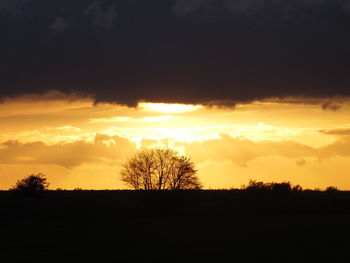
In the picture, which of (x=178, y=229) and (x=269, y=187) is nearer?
(x=178, y=229)

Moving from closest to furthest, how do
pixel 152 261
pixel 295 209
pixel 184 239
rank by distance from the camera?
pixel 152 261 < pixel 184 239 < pixel 295 209

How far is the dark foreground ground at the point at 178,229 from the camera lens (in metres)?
39.9

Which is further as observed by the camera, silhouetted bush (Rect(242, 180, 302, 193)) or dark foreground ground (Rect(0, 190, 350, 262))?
silhouetted bush (Rect(242, 180, 302, 193))

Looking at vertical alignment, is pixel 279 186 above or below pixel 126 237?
above

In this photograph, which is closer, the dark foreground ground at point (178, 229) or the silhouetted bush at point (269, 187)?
the dark foreground ground at point (178, 229)

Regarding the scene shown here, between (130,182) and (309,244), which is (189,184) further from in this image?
(309,244)

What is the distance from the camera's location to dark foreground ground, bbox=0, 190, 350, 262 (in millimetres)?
39875

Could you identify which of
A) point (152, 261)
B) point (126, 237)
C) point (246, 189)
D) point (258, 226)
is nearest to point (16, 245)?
point (126, 237)

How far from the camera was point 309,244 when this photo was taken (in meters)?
45.2

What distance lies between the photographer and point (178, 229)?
56281 millimetres

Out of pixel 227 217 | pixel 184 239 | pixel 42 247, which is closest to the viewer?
pixel 42 247

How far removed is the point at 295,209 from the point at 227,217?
14213 mm

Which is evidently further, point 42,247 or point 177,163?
point 177,163

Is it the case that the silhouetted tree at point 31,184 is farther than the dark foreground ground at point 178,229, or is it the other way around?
the silhouetted tree at point 31,184
